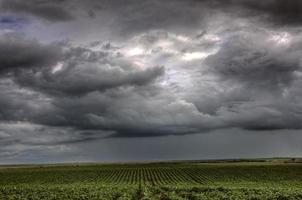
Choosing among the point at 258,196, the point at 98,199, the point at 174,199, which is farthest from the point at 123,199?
the point at 258,196

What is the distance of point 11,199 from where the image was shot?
129ft

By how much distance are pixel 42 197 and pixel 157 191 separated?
564 inches

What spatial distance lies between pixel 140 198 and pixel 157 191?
29.8 feet

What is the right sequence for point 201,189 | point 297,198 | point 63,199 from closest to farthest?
point 297,198 → point 63,199 → point 201,189

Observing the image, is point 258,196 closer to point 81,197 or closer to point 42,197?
point 81,197

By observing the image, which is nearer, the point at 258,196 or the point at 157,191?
the point at 258,196

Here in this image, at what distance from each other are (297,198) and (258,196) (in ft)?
12.1

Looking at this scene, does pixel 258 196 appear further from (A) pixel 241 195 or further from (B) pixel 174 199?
(B) pixel 174 199

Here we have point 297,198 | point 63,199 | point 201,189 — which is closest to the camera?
point 297,198

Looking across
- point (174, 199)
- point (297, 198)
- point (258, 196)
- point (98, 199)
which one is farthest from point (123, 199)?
point (297, 198)

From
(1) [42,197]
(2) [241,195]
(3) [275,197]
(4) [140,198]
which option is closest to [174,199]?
(4) [140,198]

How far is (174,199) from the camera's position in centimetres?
3772

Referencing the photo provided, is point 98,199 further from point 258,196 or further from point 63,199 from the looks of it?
point 258,196

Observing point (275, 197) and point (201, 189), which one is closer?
point (275, 197)
